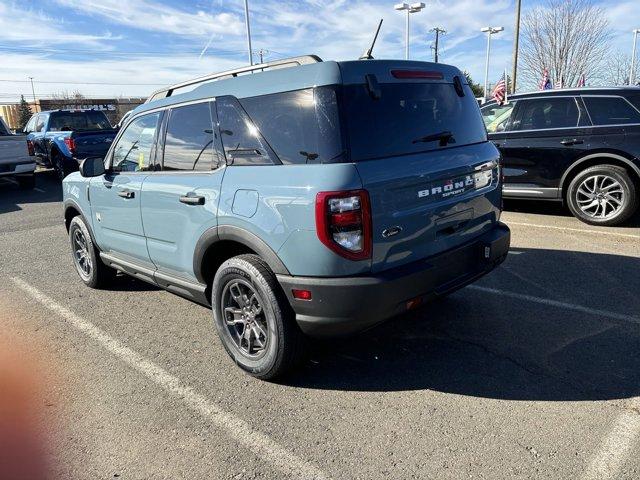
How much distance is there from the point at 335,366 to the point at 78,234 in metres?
3.51

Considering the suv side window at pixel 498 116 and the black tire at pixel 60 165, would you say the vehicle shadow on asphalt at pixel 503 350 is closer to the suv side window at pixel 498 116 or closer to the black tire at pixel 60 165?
the suv side window at pixel 498 116

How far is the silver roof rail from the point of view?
2.99m

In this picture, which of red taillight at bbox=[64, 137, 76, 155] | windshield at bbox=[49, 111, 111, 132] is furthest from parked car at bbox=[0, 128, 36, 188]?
windshield at bbox=[49, 111, 111, 132]

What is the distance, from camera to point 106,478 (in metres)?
2.48

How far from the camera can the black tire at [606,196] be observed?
672cm

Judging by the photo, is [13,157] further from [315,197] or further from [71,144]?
[315,197]

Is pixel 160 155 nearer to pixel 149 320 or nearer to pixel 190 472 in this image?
pixel 149 320

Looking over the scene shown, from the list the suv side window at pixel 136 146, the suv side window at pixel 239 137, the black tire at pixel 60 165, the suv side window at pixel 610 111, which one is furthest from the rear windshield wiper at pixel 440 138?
the black tire at pixel 60 165

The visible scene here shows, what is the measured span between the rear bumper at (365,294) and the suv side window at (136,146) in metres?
1.91

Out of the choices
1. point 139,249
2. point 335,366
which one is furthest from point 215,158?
point 335,366

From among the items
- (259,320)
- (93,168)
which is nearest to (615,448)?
(259,320)

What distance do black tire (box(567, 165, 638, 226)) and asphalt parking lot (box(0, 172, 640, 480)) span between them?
217 centimetres

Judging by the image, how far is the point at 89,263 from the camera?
5.28 metres

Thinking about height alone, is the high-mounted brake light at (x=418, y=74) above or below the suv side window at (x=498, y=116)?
above
